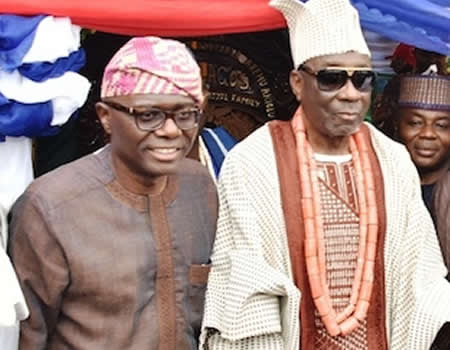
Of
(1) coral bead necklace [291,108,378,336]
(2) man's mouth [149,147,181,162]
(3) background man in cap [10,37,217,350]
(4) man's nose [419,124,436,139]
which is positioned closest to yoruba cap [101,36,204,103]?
(3) background man in cap [10,37,217,350]

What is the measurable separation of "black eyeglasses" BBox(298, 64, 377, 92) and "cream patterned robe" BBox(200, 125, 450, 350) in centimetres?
24

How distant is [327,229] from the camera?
3.15m

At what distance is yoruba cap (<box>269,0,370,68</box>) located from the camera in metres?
3.16

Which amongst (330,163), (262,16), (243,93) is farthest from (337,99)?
(243,93)

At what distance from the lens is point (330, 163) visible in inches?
127

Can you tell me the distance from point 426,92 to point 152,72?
1.67m

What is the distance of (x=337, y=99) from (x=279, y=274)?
0.58m

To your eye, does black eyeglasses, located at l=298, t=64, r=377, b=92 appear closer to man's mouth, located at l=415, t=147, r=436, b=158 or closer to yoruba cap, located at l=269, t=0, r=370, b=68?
yoruba cap, located at l=269, t=0, r=370, b=68

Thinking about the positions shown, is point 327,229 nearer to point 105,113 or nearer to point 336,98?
point 336,98

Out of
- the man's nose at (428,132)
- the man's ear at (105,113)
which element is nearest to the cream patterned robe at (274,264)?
the man's ear at (105,113)

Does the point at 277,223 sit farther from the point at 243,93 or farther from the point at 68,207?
the point at 243,93

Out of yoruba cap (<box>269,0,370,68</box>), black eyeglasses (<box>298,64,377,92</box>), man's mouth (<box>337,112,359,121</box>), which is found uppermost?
yoruba cap (<box>269,0,370,68</box>)

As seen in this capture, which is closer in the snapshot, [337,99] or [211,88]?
[337,99]

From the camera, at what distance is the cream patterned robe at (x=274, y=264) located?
3014 mm
